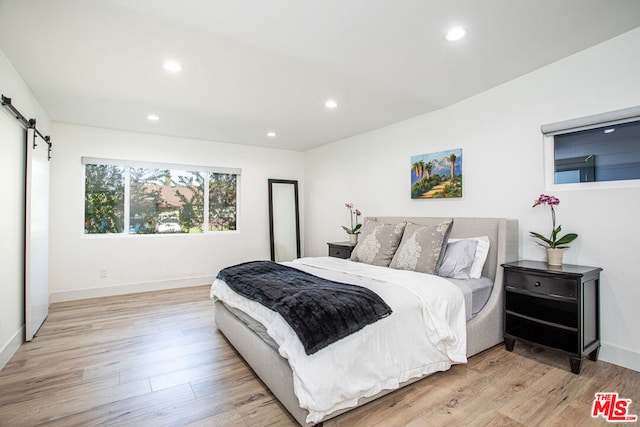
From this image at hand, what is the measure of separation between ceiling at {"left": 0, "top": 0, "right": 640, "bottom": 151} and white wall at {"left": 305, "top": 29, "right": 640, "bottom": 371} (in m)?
0.19

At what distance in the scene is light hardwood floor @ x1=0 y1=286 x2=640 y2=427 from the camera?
1.86 m

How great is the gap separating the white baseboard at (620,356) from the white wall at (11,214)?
15.2ft

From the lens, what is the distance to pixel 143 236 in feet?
16.1

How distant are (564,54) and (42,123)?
533cm

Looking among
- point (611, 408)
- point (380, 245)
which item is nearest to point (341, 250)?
point (380, 245)

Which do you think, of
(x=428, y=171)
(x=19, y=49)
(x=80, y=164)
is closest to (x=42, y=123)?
(x=80, y=164)

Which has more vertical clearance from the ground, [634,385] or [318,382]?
[318,382]

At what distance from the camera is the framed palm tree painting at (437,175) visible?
3580 millimetres

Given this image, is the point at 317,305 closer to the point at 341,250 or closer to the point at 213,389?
the point at 213,389

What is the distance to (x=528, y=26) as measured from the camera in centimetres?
218

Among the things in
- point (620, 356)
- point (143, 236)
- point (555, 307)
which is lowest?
point (620, 356)

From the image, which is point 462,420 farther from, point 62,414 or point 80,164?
point 80,164

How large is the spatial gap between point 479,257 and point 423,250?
51 centimetres

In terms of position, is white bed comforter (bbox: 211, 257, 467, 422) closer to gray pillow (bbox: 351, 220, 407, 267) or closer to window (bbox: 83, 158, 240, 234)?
gray pillow (bbox: 351, 220, 407, 267)
